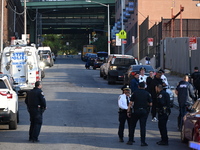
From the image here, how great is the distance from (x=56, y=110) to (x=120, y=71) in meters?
13.8

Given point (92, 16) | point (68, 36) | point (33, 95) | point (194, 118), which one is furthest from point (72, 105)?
point (68, 36)

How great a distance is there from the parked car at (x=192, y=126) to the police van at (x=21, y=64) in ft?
46.3

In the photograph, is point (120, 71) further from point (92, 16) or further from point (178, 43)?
point (92, 16)

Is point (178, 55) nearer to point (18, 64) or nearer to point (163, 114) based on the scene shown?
point (18, 64)

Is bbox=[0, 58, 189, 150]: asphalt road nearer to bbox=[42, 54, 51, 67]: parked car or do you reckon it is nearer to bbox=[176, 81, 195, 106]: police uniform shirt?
bbox=[176, 81, 195, 106]: police uniform shirt

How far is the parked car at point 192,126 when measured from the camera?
11.8m

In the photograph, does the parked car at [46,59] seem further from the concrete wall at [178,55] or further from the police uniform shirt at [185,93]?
the police uniform shirt at [185,93]

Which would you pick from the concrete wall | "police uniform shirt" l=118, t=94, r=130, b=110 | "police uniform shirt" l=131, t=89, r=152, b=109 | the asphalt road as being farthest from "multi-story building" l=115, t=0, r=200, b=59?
"police uniform shirt" l=131, t=89, r=152, b=109

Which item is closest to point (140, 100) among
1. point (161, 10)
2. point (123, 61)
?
point (123, 61)

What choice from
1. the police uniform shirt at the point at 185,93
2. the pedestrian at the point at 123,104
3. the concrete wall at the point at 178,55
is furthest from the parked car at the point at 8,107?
the concrete wall at the point at 178,55

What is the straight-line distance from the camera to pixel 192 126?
1246 cm

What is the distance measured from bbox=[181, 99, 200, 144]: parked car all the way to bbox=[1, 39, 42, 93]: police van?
14.1m

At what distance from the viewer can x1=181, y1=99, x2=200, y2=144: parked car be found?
11834mm

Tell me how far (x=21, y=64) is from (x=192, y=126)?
1625cm
